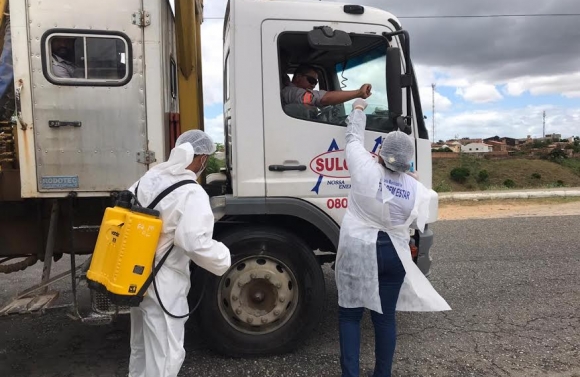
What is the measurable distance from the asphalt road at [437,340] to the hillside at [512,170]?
37.1 meters

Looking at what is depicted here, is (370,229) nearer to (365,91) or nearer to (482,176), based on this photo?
(365,91)

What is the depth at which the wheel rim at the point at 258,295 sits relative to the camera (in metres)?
3.74

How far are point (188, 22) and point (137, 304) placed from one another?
228cm

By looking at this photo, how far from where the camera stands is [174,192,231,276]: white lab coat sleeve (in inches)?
102

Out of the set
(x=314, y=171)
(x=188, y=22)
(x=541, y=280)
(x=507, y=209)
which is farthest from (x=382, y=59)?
(x=507, y=209)

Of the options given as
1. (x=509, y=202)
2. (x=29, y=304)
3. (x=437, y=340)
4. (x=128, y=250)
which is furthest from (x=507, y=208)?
(x=128, y=250)

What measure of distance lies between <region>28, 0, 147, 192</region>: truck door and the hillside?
4027 centimetres

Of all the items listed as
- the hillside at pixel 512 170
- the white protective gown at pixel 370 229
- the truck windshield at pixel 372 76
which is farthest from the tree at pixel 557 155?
the white protective gown at pixel 370 229

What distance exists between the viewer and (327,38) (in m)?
3.69

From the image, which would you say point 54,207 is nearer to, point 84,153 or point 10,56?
point 84,153

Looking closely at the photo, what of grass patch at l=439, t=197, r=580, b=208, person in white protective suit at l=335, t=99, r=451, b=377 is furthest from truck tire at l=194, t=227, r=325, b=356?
grass patch at l=439, t=197, r=580, b=208

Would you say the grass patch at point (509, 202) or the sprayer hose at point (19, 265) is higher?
the sprayer hose at point (19, 265)

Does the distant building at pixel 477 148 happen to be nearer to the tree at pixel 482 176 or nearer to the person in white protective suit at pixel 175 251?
the tree at pixel 482 176

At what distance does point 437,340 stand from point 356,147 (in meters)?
2.03
